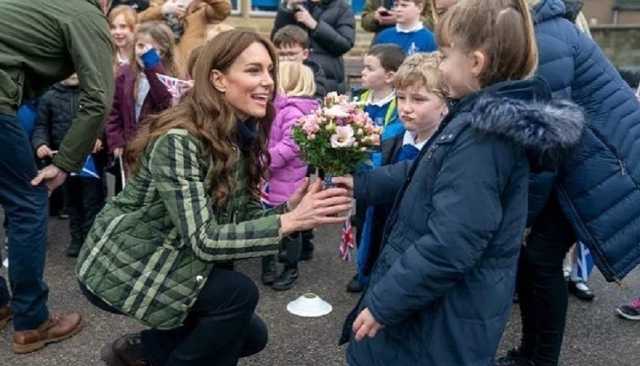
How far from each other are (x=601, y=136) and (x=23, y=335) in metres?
2.90

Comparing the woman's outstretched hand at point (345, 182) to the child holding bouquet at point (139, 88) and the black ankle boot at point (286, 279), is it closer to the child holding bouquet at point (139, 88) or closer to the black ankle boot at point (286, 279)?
the black ankle boot at point (286, 279)

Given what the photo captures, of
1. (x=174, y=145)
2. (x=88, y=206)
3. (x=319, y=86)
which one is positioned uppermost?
(x=174, y=145)

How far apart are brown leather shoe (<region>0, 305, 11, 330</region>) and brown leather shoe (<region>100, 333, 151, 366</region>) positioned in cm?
93

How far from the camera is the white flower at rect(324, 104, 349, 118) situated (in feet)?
8.59

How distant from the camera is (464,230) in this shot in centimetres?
212

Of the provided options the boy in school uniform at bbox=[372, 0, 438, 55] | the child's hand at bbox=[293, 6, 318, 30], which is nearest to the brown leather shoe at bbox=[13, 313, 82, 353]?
the boy in school uniform at bbox=[372, 0, 438, 55]

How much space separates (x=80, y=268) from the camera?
2734mm

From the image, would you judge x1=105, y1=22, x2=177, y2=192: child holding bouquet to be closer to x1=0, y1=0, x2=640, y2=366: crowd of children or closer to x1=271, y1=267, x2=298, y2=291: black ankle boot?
x1=271, y1=267, x2=298, y2=291: black ankle boot

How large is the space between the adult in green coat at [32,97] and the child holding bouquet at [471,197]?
5.93ft

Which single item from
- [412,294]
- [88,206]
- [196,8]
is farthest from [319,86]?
[412,294]

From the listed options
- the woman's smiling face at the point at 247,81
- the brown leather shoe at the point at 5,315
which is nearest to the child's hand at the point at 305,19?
the brown leather shoe at the point at 5,315

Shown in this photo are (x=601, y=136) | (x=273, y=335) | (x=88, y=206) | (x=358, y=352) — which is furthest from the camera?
(x=88, y=206)

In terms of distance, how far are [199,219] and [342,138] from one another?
1.89 ft

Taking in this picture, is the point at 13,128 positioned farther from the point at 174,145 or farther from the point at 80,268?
the point at 174,145
